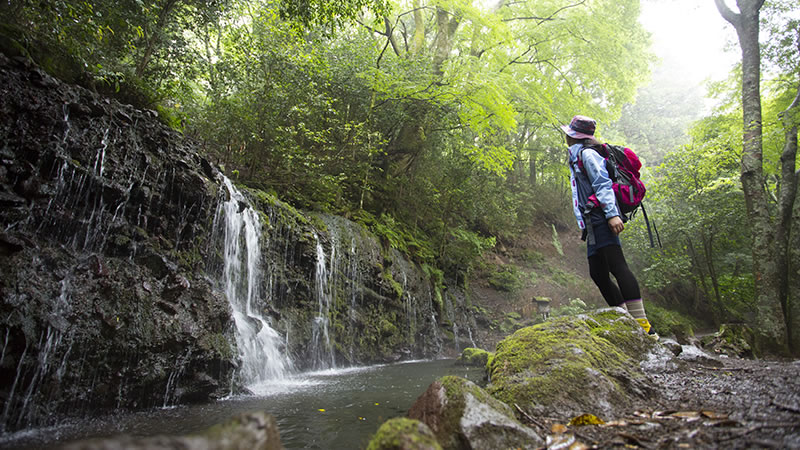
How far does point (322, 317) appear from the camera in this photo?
7.40 meters

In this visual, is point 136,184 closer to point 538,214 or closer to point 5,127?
point 5,127

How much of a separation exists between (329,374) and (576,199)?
4.90 m

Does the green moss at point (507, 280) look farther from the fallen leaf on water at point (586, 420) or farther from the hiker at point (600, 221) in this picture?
the fallen leaf on water at point (586, 420)

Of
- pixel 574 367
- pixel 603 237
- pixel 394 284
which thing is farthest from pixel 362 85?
pixel 574 367

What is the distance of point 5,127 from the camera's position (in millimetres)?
3451

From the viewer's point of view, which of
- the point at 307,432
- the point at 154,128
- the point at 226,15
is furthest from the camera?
the point at 226,15

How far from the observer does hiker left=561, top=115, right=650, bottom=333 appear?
12.1ft

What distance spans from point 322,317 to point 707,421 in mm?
6408

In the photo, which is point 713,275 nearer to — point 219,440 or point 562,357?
point 562,357

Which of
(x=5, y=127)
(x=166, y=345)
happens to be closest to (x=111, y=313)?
(x=166, y=345)

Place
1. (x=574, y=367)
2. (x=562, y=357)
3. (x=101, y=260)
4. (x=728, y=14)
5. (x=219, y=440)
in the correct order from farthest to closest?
(x=728, y=14)
(x=101, y=260)
(x=562, y=357)
(x=574, y=367)
(x=219, y=440)

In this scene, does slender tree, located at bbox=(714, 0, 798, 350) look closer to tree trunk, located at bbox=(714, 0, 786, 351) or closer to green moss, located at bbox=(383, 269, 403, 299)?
tree trunk, located at bbox=(714, 0, 786, 351)

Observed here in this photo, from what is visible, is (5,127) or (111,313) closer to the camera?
(5,127)

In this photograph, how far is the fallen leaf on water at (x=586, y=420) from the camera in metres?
2.30
